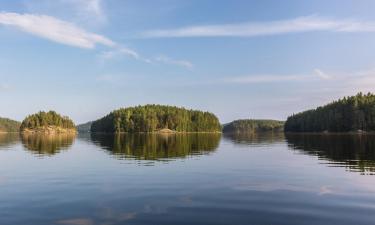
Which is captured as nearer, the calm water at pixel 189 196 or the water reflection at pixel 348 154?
the calm water at pixel 189 196

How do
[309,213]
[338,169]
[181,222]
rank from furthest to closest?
1. [338,169]
2. [309,213]
3. [181,222]

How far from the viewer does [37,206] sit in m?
26.5

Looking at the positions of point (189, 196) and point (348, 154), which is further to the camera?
point (348, 154)

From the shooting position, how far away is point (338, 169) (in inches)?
1847

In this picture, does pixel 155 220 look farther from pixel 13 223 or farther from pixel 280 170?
pixel 280 170

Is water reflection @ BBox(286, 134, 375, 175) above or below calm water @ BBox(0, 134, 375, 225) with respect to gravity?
above

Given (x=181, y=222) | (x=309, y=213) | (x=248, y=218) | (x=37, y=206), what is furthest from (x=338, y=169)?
(x=37, y=206)

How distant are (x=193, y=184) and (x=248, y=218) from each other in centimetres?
1357

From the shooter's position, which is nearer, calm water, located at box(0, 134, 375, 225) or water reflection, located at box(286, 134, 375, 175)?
calm water, located at box(0, 134, 375, 225)

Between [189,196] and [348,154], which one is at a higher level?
[348,154]

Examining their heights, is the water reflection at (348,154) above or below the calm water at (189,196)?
above

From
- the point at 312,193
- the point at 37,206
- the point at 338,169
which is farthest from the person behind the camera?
the point at 338,169

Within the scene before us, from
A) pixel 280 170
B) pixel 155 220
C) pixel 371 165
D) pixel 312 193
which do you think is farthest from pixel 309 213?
pixel 371 165

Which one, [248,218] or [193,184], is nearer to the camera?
[248,218]
